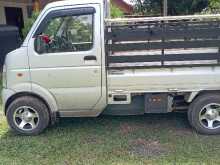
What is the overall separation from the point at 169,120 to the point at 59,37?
92.2 inches

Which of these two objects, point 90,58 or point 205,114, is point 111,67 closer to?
point 90,58

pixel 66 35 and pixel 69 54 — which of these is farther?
pixel 66 35

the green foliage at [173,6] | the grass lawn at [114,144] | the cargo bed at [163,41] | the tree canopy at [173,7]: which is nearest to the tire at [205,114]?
the grass lawn at [114,144]

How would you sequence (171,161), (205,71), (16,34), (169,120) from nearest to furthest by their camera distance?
(171,161), (205,71), (169,120), (16,34)

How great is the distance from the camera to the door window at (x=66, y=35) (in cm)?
514

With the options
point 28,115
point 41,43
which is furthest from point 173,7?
point 28,115

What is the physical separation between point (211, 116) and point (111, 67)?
1.72 m

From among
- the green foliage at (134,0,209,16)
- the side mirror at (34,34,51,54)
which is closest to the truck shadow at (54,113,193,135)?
the side mirror at (34,34,51,54)

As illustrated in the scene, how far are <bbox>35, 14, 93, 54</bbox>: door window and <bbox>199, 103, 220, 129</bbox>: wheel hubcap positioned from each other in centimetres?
201

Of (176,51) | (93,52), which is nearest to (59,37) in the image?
(93,52)

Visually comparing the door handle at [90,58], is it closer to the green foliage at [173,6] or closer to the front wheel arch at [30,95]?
the front wheel arch at [30,95]

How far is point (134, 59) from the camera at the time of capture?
508 cm

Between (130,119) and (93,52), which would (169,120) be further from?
(93,52)

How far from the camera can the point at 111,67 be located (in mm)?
5125
